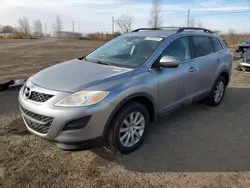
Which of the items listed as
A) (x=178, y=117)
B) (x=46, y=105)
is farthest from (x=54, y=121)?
(x=178, y=117)

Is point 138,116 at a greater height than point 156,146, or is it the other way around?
point 138,116

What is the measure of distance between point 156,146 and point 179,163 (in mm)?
500

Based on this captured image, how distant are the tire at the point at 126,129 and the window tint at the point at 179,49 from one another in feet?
3.20

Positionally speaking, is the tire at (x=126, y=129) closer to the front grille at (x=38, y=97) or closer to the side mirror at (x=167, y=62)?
the side mirror at (x=167, y=62)

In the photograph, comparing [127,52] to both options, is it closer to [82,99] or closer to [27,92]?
[82,99]

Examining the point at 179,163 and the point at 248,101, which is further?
the point at 248,101

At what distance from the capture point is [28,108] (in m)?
2.87

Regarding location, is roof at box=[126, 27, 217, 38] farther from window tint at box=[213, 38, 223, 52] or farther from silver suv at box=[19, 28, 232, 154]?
window tint at box=[213, 38, 223, 52]

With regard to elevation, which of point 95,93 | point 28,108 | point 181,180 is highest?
point 95,93

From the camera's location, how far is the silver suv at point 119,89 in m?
2.68

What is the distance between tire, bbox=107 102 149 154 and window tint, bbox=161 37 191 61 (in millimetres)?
975

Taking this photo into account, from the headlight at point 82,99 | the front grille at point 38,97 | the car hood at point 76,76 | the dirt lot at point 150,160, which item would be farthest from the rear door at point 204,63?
the front grille at point 38,97

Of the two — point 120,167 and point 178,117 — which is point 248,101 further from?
point 120,167

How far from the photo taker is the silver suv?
8.79ft
